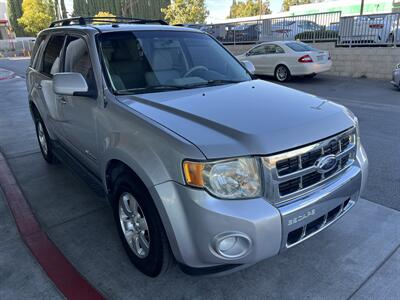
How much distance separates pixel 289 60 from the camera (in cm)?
1242

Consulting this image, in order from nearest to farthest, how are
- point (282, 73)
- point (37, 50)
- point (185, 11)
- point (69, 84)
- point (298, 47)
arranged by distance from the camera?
1. point (69, 84)
2. point (37, 50)
3. point (298, 47)
4. point (282, 73)
5. point (185, 11)

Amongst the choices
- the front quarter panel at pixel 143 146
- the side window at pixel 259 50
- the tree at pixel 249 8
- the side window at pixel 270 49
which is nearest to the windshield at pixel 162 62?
the front quarter panel at pixel 143 146

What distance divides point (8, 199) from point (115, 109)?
223 centimetres

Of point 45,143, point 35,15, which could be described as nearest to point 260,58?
point 45,143

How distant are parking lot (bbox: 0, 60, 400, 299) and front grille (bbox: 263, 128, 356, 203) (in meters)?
0.79

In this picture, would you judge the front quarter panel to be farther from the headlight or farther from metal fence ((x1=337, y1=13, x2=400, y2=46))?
metal fence ((x1=337, y1=13, x2=400, y2=46))

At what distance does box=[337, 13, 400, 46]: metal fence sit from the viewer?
41.2ft

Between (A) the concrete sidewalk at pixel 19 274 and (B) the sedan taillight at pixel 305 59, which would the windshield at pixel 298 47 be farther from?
(A) the concrete sidewalk at pixel 19 274

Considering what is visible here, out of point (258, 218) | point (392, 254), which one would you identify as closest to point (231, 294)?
point (258, 218)

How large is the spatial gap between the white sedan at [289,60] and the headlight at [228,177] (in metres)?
11.0

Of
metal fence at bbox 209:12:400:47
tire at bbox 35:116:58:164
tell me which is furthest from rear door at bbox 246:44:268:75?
tire at bbox 35:116:58:164

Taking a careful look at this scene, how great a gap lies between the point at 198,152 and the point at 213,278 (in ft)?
3.76

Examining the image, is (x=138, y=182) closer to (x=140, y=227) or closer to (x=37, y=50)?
(x=140, y=227)

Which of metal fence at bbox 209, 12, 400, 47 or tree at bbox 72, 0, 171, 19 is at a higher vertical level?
tree at bbox 72, 0, 171, 19
